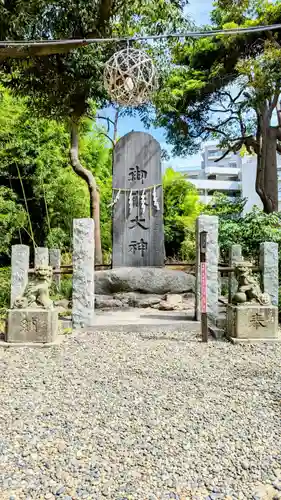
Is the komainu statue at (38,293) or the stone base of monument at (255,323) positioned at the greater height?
the komainu statue at (38,293)

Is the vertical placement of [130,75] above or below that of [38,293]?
above

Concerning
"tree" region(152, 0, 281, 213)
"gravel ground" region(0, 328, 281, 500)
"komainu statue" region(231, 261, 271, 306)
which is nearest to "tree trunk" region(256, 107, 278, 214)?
"tree" region(152, 0, 281, 213)

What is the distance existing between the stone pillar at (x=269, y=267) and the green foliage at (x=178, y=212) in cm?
730

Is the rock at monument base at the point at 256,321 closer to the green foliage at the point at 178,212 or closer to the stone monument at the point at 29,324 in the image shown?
the stone monument at the point at 29,324

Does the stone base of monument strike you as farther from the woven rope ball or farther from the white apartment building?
the white apartment building

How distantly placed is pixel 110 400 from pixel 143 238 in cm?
421

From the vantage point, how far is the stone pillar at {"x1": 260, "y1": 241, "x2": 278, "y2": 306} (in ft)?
13.7

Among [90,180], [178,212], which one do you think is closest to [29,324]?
[90,180]

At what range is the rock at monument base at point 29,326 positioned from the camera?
141 inches

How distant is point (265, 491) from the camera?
1.53m

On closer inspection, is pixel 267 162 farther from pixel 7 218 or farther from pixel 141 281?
pixel 7 218

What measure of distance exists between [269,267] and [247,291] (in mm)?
517

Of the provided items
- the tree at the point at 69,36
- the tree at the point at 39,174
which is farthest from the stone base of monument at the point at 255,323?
the tree at the point at 39,174

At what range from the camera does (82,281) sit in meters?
4.20
